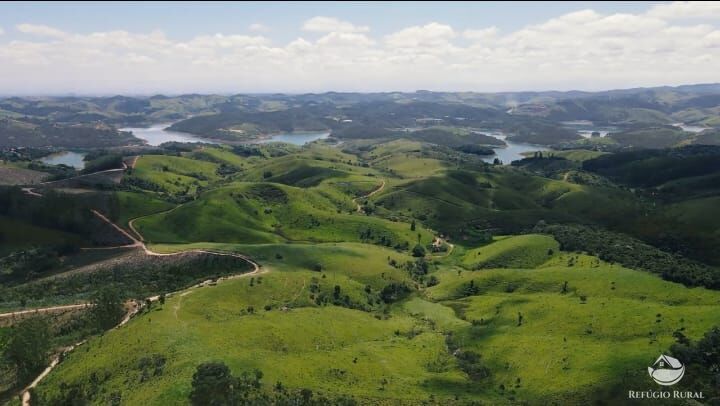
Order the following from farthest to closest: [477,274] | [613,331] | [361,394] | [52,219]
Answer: [52,219] → [477,274] → [613,331] → [361,394]

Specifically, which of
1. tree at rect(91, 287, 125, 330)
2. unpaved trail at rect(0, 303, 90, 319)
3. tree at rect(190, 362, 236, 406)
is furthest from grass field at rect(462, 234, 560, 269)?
unpaved trail at rect(0, 303, 90, 319)

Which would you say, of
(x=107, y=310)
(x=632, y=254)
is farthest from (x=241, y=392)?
(x=632, y=254)

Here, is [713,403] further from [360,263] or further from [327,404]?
[360,263]

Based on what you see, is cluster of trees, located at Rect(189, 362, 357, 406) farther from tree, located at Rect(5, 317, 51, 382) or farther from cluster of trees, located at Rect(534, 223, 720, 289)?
cluster of trees, located at Rect(534, 223, 720, 289)

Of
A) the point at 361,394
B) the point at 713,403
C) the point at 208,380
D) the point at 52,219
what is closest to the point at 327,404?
the point at 361,394

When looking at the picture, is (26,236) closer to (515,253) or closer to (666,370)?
(515,253)
